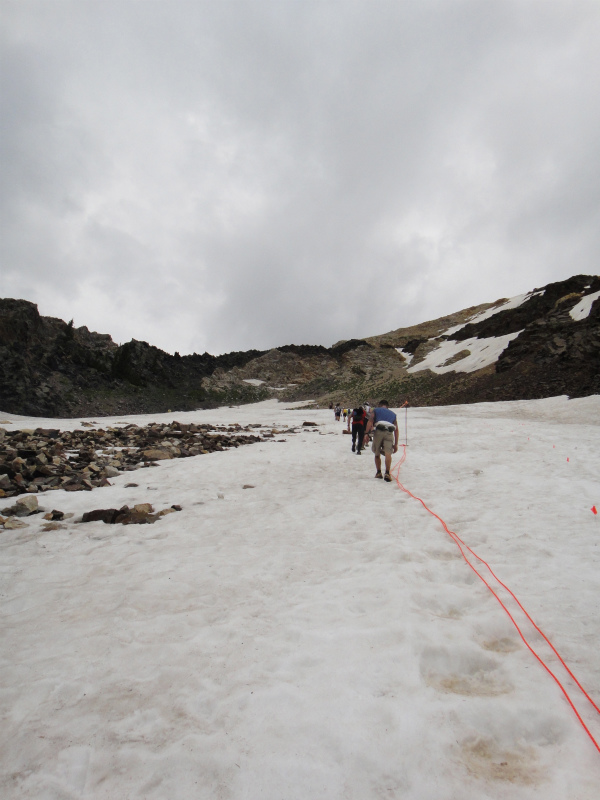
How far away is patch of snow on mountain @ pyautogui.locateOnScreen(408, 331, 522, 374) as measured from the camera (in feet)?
138

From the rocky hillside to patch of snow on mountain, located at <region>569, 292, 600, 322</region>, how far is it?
0.16m

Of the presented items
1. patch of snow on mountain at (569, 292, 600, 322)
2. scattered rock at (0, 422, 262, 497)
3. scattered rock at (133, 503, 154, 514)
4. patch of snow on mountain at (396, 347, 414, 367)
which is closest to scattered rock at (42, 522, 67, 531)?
scattered rock at (133, 503, 154, 514)

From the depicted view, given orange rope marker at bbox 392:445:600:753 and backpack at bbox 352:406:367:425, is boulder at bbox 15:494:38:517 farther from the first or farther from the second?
backpack at bbox 352:406:367:425

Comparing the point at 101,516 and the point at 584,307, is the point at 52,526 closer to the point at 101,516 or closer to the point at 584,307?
the point at 101,516

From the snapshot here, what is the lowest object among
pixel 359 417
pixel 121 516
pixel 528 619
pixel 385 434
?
pixel 528 619

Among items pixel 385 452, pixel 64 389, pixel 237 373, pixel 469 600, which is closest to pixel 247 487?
pixel 385 452

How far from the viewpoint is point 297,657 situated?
9.61ft

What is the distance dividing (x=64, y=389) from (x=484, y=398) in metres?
44.1

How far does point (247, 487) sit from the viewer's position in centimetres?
848

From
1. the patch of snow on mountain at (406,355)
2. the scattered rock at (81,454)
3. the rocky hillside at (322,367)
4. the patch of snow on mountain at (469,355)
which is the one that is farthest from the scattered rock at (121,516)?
the patch of snow on mountain at (406,355)

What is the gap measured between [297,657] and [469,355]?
50.8m

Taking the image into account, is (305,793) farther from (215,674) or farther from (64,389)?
(64,389)

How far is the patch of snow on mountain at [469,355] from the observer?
42.0m

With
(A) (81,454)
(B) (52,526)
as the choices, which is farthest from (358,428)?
(B) (52,526)
